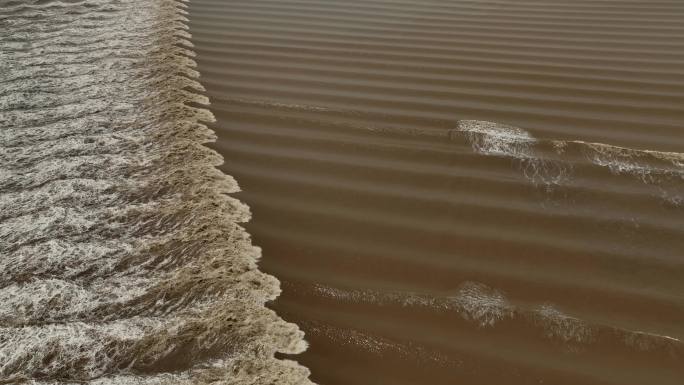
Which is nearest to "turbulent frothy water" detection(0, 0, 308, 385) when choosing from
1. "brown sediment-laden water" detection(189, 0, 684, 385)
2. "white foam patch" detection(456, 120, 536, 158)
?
"brown sediment-laden water" detection(189, 0, 684, 385)

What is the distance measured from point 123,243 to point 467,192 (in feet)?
5.42

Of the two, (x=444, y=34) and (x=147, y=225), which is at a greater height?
(x=444, y=34)

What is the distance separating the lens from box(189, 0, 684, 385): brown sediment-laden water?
1787 millimetres

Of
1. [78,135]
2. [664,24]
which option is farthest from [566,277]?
[664,24]

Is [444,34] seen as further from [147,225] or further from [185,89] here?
[147,225]

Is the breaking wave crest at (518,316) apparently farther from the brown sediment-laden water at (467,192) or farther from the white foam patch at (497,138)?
the white foam patch at (497,138)

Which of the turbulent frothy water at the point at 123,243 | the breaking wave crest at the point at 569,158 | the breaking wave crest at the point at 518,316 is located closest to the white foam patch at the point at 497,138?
the breaking wave crest at the point at 569,158

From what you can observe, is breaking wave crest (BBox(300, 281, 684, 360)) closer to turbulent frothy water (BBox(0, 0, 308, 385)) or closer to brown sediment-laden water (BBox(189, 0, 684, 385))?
brown sediment-laden water (BBox(189, 0, 684, 385))

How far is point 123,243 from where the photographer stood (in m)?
2.21

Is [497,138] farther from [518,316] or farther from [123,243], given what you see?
[123,243]

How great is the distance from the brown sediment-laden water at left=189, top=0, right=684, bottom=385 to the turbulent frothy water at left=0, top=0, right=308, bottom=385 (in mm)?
159

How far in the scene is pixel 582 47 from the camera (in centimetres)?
427

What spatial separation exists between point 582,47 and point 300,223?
3.23 m

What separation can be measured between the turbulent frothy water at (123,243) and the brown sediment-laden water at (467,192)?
16 centimetres
